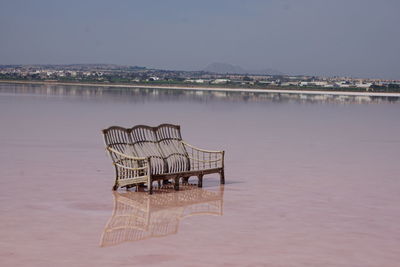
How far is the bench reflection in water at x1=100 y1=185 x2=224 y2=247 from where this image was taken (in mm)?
9727

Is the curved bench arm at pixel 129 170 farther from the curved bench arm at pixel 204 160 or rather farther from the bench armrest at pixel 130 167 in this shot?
the curved bench arm at pixel 204 160

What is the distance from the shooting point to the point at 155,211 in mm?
11250

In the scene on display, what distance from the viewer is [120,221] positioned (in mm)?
10422

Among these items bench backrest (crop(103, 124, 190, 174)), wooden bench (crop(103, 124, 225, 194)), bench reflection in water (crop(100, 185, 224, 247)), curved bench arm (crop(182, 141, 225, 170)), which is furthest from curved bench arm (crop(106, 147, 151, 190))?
curved bench arm (crop(182, 141, 225, 170))

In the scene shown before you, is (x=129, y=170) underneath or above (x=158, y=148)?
underneath

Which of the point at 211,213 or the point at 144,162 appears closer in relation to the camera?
the point at 211,213

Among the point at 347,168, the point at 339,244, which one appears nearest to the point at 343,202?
the point at 339,244

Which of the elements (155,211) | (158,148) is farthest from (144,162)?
(155,211)

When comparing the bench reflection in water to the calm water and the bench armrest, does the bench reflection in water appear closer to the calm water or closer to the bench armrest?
the calm water

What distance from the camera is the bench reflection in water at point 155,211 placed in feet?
31.9

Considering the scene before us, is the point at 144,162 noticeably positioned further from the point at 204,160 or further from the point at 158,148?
the point at 204,160

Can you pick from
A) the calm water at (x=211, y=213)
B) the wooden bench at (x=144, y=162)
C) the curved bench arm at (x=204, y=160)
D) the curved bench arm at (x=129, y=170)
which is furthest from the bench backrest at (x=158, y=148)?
the calm water at (x=211, y=213)

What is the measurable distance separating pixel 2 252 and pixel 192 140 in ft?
48.5

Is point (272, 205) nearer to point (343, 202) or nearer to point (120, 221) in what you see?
point (343, 202)
